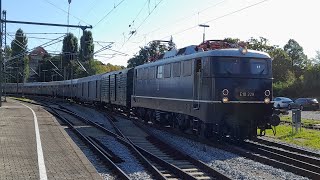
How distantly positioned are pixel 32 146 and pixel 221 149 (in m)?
5.77

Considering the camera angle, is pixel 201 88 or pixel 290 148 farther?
pixel 201 88

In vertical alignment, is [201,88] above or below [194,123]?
above

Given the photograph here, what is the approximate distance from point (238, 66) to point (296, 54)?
9151 centimetres

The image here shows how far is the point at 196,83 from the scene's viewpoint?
A: 14898mm

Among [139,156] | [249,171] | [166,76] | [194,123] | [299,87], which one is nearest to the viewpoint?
[249,171]

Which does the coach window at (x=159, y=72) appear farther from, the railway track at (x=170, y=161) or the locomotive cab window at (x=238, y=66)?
the locomotive cab window at (x=238, y=66)

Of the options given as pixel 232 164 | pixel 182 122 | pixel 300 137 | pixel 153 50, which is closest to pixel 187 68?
pixel 182 122

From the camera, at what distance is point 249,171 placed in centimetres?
1022

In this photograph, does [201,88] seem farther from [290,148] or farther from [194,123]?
[290,148]

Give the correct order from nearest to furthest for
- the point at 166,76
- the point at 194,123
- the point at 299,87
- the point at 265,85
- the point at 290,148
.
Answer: the point at 290,148 < the point at 265,85 < the point at 194,123 < the point at 166,76 < the point at 299,87

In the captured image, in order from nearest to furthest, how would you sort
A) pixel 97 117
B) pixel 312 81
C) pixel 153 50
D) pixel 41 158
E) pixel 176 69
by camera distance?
pixel 41 158 → pixel 176 69 → pixel 97 117 → pixel 153 50 → pixel 312 81

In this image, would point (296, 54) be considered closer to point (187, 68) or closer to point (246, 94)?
point (187, 68)

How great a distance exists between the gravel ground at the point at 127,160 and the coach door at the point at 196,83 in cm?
288

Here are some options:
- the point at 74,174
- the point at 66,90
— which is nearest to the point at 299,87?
the point at 66,90
